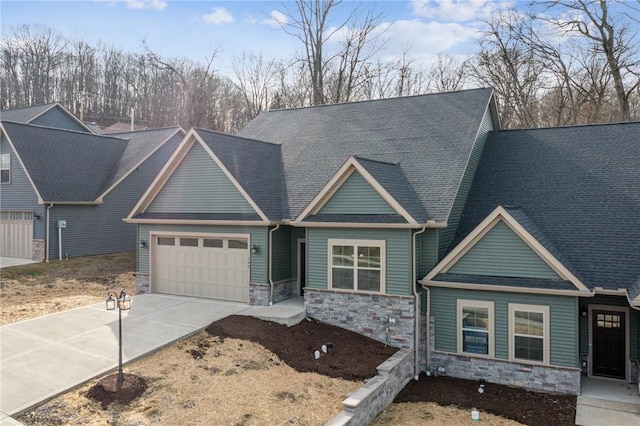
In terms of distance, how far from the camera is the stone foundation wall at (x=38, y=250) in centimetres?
1991

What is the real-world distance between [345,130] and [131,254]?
1247cm

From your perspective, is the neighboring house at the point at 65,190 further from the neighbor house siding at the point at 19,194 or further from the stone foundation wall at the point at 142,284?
the stone foundation wall at the point at 142,284

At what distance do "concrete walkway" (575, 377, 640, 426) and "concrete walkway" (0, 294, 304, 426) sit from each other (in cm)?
672

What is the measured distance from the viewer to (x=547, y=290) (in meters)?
10.1

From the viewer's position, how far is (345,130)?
16.9 meters

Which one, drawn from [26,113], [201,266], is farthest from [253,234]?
[26,113]

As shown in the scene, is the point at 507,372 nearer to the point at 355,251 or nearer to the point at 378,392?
the point at 378,392

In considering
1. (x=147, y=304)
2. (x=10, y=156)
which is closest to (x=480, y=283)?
(x=147, y=304)

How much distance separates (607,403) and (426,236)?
520 cm

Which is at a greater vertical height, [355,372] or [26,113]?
[26,113]

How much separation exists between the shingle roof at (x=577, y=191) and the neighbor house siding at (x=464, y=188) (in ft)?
0.62

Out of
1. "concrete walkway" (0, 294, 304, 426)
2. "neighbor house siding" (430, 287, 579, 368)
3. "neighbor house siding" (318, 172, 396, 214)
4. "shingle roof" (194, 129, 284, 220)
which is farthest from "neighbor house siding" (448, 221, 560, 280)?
"shingle roof" (194, 129, 284, 220)

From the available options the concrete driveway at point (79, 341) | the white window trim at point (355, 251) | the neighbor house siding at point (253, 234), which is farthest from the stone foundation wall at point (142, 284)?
the white window trim at point (355, 251)

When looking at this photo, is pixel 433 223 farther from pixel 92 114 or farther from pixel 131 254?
pixel 92 114
